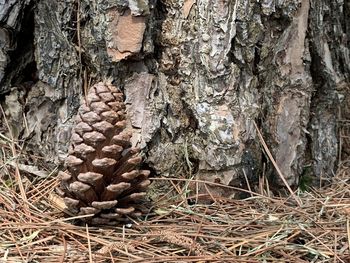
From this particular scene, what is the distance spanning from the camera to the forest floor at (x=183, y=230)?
1601mm

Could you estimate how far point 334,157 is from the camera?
2.20 m

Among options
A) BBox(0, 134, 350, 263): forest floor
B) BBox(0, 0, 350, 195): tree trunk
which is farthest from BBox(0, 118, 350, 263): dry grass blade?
BBox(0, 0, 350, 195): tree trunk

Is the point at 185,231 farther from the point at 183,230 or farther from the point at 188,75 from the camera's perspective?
the point at 188,75

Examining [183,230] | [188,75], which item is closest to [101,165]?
[183,230]

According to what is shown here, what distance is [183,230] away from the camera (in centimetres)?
171

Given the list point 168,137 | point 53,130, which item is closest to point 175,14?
point 168,137

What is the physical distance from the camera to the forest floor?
160 centimetres

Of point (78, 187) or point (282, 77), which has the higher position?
point (282, 77)

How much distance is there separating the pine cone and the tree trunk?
0.19 m

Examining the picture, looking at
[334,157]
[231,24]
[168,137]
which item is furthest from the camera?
[334,157]

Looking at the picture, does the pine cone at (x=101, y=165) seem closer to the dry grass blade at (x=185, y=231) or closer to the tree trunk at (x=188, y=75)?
the dry grass blade at (x=185, y=231)

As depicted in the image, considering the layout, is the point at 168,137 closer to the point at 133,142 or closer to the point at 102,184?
the point at 133,142

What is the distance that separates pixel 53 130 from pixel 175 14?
21.9 inches

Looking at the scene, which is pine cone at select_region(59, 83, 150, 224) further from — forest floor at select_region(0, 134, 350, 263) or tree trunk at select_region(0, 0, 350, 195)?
tree trunk at select_region(0, 0, 350, 195)
